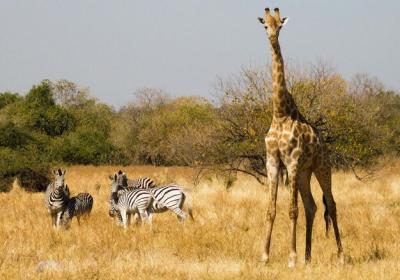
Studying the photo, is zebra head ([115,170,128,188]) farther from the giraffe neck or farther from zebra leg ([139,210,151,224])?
the giraffe neck

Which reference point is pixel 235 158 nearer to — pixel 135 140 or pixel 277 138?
pixel 277 138

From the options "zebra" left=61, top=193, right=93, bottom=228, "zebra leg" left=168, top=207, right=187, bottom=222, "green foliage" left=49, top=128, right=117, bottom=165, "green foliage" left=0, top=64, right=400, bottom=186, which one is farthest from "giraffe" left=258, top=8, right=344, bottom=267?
"green foliage" left=49, top=128, right=117, bottom=165

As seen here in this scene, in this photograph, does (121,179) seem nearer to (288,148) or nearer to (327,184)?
(327,184)

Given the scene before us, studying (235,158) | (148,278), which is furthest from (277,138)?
(235,158)

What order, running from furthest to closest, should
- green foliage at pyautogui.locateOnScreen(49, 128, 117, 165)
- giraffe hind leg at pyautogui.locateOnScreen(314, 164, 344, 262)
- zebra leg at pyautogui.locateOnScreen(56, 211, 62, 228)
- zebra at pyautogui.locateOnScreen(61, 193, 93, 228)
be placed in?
green foliage at pyautogui.locateOnScreen(49, 128, 117, 165), zebra at pyautogui.locateOnScreen(61, 193, 93, 228), zebra leg at pyautogui.locateOnScreen(56, 211, 62, 228), giraffe hind leg at pyautogui.locateOnScreen(314, 164, 344, 262)

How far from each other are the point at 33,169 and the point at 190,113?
1294 inches

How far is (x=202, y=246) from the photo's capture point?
10.0 meters

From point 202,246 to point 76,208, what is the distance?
4.60 m

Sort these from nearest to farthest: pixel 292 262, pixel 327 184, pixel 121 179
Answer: pixel 292 262
pixel 327 184
pixel 121 179

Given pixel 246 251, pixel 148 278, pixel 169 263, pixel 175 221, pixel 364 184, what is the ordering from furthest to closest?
pixel 364 184, pixel 175 221, pixel 246 251, pixel 169 263, pixel 148 278

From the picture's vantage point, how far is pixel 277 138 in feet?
27.5

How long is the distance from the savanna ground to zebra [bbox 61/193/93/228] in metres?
0.35

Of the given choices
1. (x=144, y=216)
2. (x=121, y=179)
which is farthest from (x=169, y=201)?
(x=121, y=179)

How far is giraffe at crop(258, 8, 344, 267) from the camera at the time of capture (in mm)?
8289
